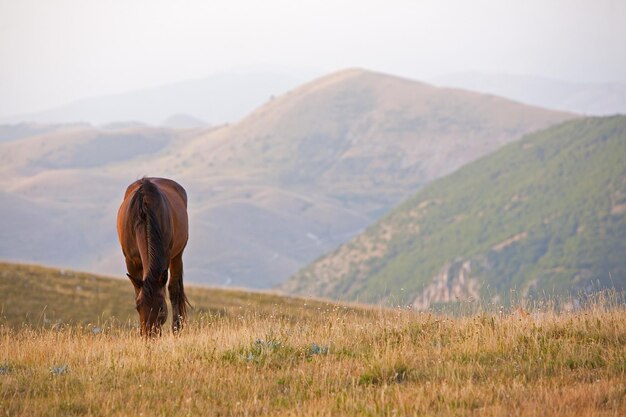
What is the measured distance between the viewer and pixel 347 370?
9.45 metres

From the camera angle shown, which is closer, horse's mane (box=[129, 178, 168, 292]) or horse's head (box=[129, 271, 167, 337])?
horse's head (box=[129, 271, 167, 337])

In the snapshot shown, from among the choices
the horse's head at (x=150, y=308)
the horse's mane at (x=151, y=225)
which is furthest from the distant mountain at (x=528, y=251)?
the horse's head at (x=150, y=308)

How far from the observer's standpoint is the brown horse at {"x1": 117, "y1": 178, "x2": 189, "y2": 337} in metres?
12.4

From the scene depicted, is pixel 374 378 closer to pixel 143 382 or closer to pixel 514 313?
pixel 143 382

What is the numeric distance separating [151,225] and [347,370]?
5.11 meters

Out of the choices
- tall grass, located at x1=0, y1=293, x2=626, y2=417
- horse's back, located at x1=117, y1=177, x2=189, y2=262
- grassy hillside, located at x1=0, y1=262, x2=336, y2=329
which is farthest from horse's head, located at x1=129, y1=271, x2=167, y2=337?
grassy hillside, located at x1=0, y1=262, x2=336, y2=329

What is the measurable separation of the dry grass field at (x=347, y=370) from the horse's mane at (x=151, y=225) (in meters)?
1.03

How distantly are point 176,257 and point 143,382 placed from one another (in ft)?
23.5

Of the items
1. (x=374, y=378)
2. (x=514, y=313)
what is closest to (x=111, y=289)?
(x=514, y=313)

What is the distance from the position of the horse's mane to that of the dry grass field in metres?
1.03

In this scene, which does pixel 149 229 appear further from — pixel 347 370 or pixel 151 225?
pixel 347 370

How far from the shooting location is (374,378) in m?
9.06

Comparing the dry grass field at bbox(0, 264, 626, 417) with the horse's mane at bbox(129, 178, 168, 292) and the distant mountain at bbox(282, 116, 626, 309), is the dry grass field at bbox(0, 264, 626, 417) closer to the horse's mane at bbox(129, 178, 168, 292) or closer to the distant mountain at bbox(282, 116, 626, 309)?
the horse's mane at bbox(129, 178, 168, 292)

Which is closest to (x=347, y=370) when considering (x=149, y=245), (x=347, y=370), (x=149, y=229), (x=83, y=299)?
(x=347, y=370)
